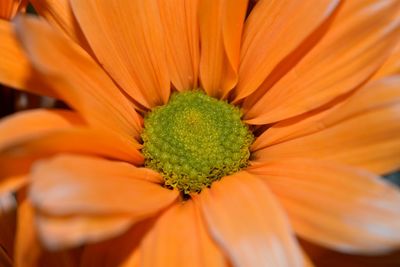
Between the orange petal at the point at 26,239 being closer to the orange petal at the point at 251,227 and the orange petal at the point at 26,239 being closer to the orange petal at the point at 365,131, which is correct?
the orange petal at the point at 251,227

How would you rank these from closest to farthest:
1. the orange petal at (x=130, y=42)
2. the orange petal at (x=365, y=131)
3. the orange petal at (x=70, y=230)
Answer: the orange petal at (x=70, y=230), the orange petal at (x=365, y=131), the orange petal at (x=130, y=42)

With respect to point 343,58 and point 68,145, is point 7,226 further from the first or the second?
point 343,58

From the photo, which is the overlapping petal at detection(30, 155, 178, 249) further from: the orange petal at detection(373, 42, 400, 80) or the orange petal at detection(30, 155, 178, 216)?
the orange petal at detection(373, 42, 400, 80)

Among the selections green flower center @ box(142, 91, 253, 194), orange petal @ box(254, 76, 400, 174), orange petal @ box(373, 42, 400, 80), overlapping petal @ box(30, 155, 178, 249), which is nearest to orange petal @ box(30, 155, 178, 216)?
overlapping petal @ box(30, 155, 178, 249)

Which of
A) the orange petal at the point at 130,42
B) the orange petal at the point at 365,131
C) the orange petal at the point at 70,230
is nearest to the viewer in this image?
the orange petal at the point at 70,230

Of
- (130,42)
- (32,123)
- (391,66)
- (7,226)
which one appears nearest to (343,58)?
(391,66)

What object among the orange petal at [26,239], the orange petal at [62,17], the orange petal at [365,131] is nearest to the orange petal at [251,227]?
the orange petal at [365,131]
